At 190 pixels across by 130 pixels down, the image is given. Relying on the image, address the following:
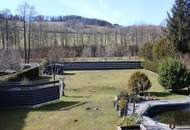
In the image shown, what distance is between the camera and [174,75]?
925 inches

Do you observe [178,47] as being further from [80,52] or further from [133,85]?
[80,52]

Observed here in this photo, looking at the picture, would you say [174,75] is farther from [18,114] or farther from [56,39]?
[56,39]

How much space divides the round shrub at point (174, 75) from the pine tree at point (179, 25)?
15364mm

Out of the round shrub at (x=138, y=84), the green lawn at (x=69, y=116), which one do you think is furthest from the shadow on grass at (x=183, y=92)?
the round shrub at (x=138, y=84)

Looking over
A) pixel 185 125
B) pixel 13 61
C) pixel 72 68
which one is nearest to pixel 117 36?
pixel 72 68

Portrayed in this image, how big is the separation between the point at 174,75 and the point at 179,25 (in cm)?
1769

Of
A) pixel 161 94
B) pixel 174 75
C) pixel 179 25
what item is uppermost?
pixel 179 25

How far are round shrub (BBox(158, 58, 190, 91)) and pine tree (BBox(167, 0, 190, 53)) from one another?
15364mm

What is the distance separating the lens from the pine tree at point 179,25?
39.1 metres

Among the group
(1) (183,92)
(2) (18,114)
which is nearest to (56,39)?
(1) (183,92)

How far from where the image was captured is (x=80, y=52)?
218 ft

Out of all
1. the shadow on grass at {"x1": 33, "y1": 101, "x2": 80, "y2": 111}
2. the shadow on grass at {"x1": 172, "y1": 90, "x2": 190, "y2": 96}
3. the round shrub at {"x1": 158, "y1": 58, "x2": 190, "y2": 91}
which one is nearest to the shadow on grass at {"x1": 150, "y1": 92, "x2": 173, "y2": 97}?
the round shrub at {"x1": 158, "y1": 58, "x2": 190, "y2": 91}

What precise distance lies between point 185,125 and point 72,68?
30.4 meters

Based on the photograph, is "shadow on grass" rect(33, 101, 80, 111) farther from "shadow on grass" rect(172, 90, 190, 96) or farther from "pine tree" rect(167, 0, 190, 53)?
"pine tree" rect(167, 0, 190, 53)
